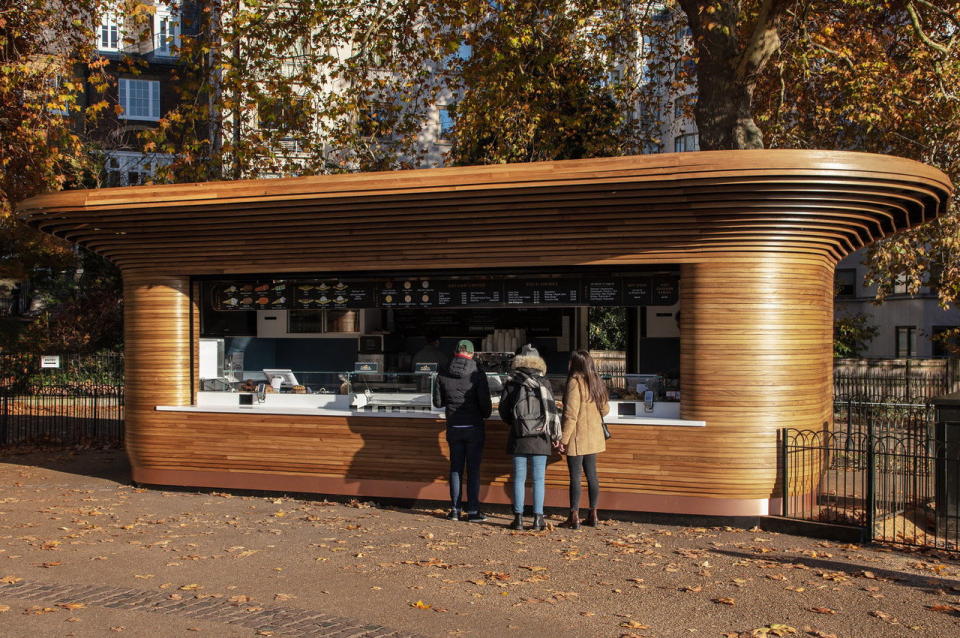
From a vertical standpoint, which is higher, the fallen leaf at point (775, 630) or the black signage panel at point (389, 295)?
the black signage panel at point (389, 295)

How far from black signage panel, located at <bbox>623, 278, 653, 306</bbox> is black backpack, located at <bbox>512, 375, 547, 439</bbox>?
Answer: 166cm

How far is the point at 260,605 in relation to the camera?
21.5ft

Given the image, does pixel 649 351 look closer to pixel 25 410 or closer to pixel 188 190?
pixel 188 190

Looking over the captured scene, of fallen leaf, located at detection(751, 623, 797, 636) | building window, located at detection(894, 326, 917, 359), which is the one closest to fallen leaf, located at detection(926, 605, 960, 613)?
fallen leaf, located at detection(751, 623, 797, 636)

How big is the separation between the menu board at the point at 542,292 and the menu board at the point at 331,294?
5.69 feet

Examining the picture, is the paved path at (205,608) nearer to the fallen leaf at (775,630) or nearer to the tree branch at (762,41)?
the fallen leaf at (775,630)

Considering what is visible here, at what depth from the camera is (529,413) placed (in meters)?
9.15

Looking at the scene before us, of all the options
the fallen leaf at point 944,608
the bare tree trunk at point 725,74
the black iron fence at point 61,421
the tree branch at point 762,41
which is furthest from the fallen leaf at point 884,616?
the black iron fence at point 61,421

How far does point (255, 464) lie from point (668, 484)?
4779mm

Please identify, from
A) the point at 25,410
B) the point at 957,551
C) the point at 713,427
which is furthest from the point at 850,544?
the point at 25,410

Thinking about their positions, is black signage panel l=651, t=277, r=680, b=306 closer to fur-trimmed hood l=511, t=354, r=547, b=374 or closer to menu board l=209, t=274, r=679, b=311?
menu board l=209, t=274, r=679, b=311

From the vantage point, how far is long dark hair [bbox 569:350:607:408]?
9195 millimetres

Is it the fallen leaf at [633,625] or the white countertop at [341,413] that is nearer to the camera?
the fallen leaf at [633,625]

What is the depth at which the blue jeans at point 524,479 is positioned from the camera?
30.2 feet
